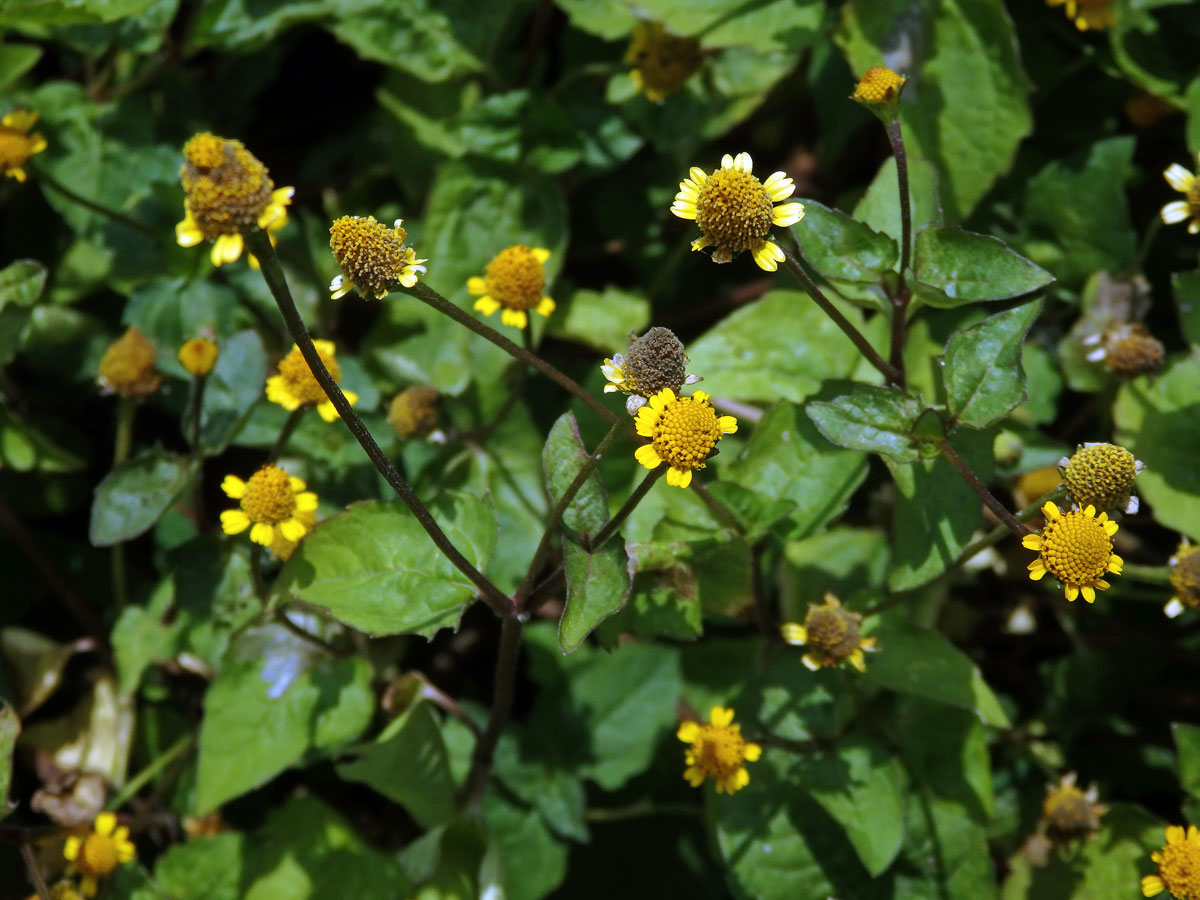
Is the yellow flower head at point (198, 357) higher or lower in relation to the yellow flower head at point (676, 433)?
lower

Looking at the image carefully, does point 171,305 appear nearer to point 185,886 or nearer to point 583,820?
point 185,886

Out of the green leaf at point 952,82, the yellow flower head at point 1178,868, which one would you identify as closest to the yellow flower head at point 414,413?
the green leaf at point 952,82

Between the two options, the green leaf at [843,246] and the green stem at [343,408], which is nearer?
the green stem at [343,408]

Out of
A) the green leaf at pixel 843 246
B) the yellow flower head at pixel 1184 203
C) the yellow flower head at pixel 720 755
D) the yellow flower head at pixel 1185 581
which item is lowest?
the yellow flower head at pixel 720 755

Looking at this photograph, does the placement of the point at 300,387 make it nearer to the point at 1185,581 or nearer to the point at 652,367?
the point at 652,367

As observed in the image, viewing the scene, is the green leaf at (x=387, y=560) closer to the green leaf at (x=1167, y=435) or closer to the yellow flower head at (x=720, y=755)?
the yellow flower head at (x=720, y=755)

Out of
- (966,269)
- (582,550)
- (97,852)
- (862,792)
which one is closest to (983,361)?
(966,269)

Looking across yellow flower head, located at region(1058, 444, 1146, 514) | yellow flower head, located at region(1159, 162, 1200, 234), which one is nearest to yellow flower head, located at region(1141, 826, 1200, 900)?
yellow flower head, located at region(1058, 444, 1146, 514)
